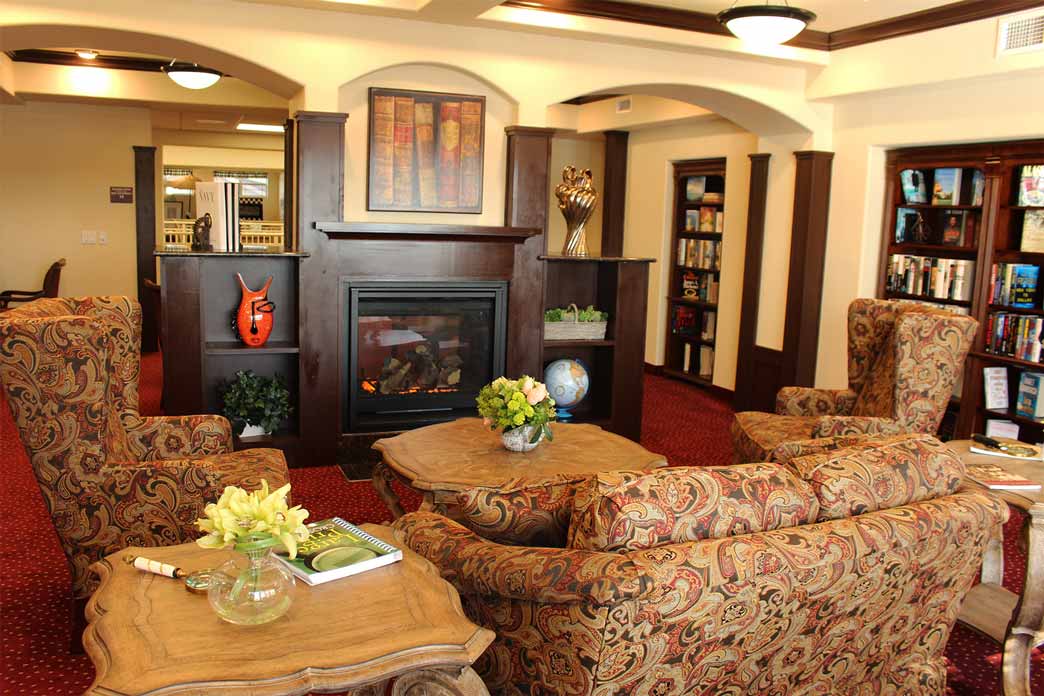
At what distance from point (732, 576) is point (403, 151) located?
13.6ft

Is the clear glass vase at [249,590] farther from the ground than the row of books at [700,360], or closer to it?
farther from the ground

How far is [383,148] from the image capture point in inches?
214

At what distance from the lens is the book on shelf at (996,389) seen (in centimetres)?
561

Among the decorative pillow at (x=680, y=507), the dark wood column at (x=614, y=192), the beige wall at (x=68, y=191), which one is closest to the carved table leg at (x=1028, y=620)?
the decorative pillow at (x=680, y=507)

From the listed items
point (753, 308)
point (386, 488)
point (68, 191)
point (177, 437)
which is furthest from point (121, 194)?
point (386, 488)

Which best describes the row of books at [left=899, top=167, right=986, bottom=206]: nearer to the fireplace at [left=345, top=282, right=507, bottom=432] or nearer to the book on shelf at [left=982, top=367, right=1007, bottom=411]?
the book on shelf at [left=982, top=367, right=1007, bottom=411]

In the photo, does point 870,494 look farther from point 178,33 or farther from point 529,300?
point 178,33

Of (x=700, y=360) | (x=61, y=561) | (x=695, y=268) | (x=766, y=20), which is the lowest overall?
(x=61, y=561)

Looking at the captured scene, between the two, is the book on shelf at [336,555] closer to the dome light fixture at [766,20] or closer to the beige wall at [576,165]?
the dome light fixture at [766,20]

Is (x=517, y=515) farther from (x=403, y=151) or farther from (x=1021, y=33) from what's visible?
(x=1021, y=33)

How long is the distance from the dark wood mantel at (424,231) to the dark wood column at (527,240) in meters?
0.11

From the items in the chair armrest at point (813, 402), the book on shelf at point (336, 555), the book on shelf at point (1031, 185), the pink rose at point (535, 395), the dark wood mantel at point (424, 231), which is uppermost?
the book on shelf at point (1031, 185)

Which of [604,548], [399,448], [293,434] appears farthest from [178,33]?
[604,548]

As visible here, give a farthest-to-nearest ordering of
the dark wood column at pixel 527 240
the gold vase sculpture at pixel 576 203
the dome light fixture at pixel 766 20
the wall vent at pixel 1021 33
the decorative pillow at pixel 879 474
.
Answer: the gold vase sculpture at pixel 576 203
the dark wood column at pixel 527 240
the wall vent at pixel 1021 33
the dome light fixture at pixel 766 20
the decorative pillow at pixel 879 474
